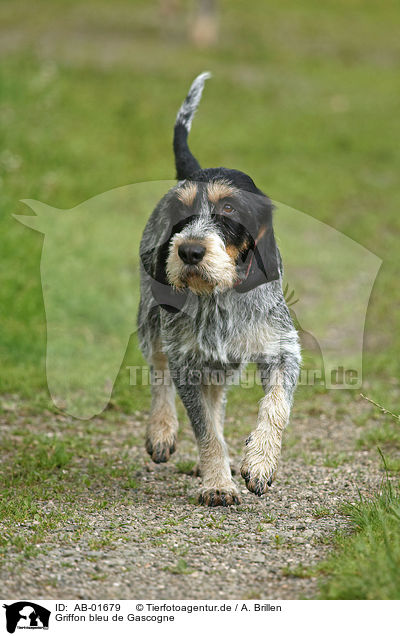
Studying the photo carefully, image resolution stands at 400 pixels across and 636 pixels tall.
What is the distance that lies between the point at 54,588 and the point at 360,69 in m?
23.8

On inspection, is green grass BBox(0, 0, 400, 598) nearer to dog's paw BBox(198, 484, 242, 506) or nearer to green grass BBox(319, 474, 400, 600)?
green grass BBox(319, 474, 400, 600)

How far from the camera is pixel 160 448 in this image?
596 centimetres

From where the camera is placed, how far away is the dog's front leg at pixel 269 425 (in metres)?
4.95

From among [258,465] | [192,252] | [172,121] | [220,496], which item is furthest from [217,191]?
[172,121]

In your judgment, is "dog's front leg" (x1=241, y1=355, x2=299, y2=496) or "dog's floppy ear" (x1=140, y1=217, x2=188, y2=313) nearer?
"dog's front leg" (x1=241, y1=355, x2=299, y2=496)

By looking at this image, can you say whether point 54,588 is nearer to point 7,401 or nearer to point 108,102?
point 7,401

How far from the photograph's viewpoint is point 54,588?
13.1 feet

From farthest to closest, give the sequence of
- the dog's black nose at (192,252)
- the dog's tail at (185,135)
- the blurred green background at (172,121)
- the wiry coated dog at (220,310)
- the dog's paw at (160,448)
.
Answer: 1. the blurred green background at (172,121)
2. the dog's tail at (185,135)
3. the dog's paw at (160,448)
4. the wiry coated dog at (220,310)
5. the dog's black nose at (192,252)

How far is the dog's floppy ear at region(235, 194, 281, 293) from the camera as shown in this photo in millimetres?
5137
